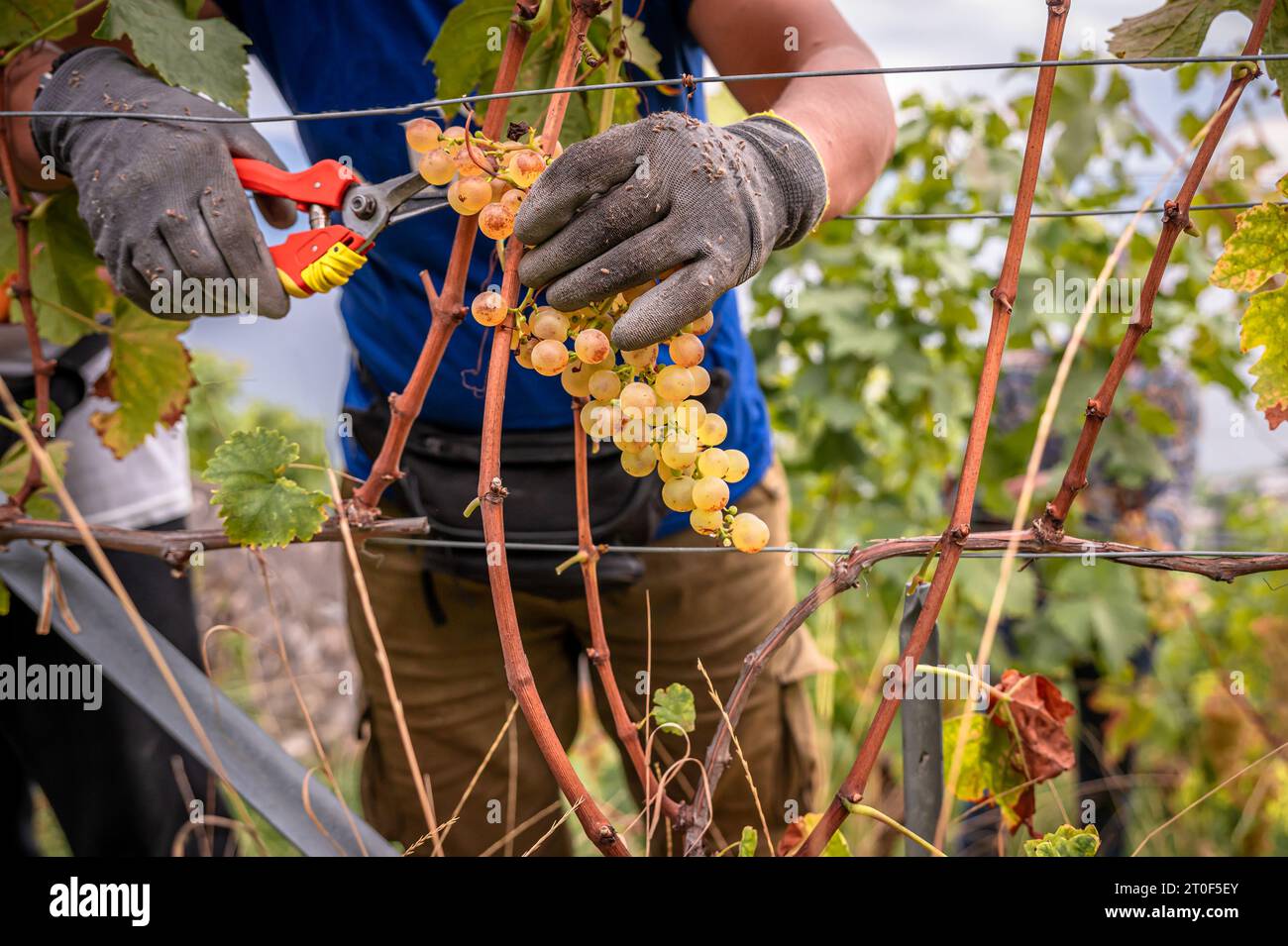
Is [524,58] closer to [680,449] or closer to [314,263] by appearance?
[314,263]

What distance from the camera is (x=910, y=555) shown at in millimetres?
770

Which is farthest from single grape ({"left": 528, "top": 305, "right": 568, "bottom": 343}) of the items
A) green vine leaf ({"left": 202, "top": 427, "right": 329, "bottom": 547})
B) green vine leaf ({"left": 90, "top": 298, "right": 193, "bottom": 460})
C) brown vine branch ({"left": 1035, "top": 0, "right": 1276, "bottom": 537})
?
green vine leaf ({"left": 90, "top": 298, "right": 193, "bottom": 460})

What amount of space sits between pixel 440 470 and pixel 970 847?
4.91ft

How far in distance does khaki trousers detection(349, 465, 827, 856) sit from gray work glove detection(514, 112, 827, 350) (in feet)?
2.12

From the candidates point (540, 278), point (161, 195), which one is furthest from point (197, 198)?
point (540, 278)

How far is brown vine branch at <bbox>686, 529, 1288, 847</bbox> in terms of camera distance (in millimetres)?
720

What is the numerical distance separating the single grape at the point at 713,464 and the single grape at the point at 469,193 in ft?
0.76

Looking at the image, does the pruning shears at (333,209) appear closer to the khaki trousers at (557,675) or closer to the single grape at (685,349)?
the single grape at (685,349)

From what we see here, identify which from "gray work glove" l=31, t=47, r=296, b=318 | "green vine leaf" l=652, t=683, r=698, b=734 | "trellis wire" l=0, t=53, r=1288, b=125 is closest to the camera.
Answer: "trellis wire" l=0, t=53, r=1288, b=125

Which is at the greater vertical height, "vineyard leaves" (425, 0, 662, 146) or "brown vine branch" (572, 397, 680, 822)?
"vineyard leaves" (425, 0, 662, 146)

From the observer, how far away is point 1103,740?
8.12 feet

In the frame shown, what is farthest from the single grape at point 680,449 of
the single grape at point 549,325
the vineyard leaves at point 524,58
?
the vineyard leaves at point 524,58

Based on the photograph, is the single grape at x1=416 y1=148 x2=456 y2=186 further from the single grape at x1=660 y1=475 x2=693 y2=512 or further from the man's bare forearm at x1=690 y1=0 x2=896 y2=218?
the man's bare forearm at x1=690 y1=0 x2=896 y2=218
